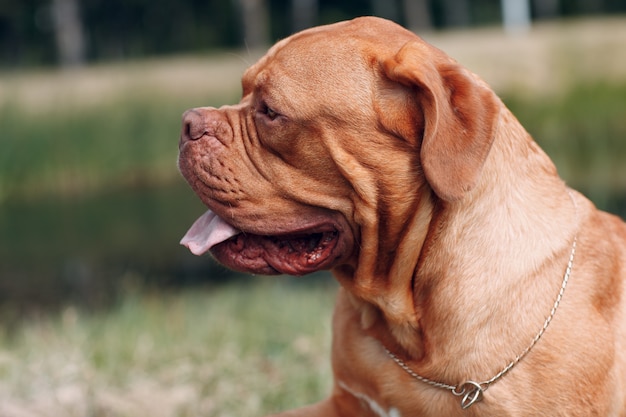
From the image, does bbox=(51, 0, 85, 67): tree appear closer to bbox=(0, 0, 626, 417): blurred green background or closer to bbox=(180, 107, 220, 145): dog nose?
bbox=(0, 0, 626, 417): blurred green background

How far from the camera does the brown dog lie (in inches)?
125

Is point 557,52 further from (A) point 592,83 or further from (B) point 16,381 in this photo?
(B) point 16,381

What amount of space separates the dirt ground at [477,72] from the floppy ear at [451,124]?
983cm

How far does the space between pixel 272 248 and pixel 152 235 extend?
8.93 meters

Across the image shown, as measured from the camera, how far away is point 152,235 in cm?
1215

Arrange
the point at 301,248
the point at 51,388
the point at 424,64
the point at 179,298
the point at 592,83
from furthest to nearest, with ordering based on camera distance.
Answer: the point at 592,83, the point at 179,298, the point at 51,388, the point at 301,248, the point at 424,64

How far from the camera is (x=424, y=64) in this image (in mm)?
3156

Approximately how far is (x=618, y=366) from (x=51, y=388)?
288cm

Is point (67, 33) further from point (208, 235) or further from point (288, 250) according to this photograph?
point (288, 250)

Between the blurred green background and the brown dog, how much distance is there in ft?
2.79

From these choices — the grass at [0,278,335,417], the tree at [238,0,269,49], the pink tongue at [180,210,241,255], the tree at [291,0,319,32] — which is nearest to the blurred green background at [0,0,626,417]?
the grass at [0,278,335,417]

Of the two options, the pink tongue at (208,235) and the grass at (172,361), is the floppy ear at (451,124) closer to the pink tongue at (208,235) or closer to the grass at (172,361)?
the pink tongue at (208,235)

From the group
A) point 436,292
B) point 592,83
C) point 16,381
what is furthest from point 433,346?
point 592,83

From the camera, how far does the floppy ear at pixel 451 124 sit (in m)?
3.03
